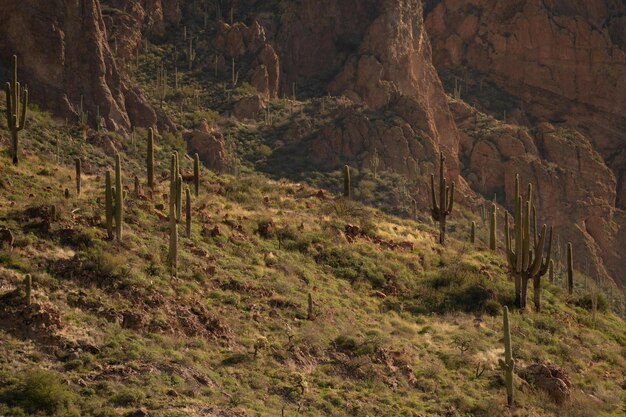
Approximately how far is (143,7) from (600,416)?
5306cm

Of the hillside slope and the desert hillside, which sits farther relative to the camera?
the desert hillside

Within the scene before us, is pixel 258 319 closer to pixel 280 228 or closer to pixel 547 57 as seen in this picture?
pixel 280 228

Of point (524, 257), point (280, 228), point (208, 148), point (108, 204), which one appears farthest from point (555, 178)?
point (108, 204)

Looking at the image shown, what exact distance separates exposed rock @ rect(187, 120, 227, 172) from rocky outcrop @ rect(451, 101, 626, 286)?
23.1m

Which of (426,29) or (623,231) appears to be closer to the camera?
(623,231)

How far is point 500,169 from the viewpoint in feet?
280

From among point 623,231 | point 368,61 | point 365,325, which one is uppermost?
point 368,61

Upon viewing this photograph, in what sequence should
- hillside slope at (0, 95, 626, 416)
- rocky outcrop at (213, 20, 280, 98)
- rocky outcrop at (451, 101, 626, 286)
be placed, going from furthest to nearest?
rocky outcrop at (451, 101, 626, 286) < rocky outcrop at (213, 20, 280, 98) < hillside slope at (0, 95, 626, 416)

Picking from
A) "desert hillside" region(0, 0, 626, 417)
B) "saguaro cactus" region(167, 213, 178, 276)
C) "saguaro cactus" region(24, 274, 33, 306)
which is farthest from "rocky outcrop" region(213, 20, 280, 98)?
"saguaro cactus" region(24, 274, 33, 306)

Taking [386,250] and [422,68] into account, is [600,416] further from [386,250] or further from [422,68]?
[422,68]

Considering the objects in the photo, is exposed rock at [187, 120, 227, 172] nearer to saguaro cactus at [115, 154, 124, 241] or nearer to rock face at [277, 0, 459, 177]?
rock face at [277, 0, 459, 177]

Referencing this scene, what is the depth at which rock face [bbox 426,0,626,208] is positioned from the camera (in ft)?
312

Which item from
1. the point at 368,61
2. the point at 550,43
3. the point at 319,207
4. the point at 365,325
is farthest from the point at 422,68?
the point at 365,325

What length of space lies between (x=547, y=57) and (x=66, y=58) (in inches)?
1882
